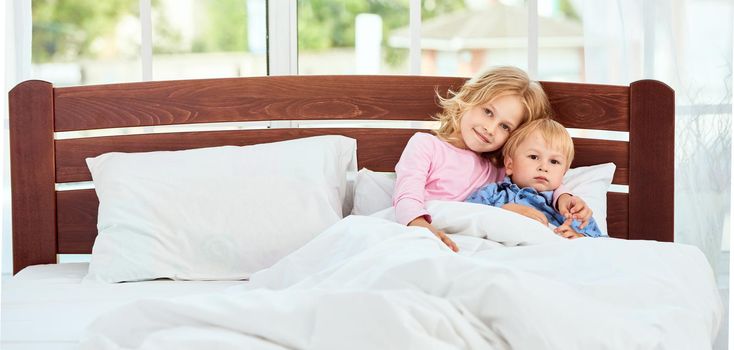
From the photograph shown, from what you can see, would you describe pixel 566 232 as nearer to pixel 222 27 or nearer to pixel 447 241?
pixel 447 241

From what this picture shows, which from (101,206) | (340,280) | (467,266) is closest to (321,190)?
(101,206)

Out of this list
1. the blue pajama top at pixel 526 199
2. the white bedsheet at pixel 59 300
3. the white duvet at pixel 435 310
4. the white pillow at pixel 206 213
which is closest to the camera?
the white duvet at pixel 435 310

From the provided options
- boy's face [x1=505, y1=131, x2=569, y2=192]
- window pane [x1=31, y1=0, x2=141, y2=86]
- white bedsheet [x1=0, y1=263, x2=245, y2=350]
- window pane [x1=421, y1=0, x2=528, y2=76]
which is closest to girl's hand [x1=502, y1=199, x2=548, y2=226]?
boy's face [x1=505, y1=131, x2=569, y2=192]

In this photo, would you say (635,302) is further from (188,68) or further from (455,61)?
(188,68)

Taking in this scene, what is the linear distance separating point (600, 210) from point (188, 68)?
1318 millimetres

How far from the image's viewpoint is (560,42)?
2.70 metres

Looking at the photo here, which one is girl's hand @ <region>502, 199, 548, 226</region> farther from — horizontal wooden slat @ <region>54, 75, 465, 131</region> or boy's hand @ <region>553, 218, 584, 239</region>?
horizontal wooden slat @ <region>54, 75, 465, 131</region>

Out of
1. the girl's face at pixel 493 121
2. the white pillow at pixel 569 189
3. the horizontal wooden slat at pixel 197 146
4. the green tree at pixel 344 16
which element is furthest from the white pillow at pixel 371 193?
the green tree at pixel 344 16

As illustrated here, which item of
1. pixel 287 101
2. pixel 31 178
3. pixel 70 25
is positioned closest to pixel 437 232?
pixel 287 101

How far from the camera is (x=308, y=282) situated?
149 centimetres

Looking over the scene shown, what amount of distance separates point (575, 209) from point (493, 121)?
11.6 inches

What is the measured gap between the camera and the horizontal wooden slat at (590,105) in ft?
7.55

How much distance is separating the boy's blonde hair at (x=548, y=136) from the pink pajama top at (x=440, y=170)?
87 millimetres

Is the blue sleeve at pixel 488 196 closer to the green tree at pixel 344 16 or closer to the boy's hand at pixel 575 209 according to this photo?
the boy's hand at pixel 575 209
